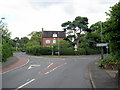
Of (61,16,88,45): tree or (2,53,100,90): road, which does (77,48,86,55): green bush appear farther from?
(2,53,100,90): road

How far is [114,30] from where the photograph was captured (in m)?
11.6

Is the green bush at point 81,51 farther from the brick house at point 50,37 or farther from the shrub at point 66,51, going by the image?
the brick house at point 50,37

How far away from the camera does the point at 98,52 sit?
216 ft

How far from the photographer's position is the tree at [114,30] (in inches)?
443

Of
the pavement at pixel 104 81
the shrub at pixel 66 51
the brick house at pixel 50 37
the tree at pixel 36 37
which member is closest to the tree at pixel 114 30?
the pavement at pixel 104 81

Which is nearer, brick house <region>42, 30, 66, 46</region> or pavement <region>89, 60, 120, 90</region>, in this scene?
pavement <region>89, 60, 120, 90</region>

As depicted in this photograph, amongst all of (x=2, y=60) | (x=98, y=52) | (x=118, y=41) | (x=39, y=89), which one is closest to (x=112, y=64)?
(x=118, y=41)

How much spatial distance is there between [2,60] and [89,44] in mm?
38203

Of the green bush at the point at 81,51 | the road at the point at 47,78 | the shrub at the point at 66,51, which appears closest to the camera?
the road at the point at 47,78

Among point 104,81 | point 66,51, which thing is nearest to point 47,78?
point 104,81

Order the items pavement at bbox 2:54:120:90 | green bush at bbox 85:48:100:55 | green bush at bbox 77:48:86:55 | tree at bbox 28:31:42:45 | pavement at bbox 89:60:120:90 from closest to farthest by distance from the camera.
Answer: pavement at bbox 89:60:120:90
pavement at bbox 2:54:120:90
green bush at bbox 77:48:86:55
green bush at bbox 85:48:100:55
tree at bbox 28:31:42:45

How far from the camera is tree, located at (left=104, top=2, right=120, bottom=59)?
36.9 ft

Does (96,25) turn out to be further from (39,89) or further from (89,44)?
(39,89)

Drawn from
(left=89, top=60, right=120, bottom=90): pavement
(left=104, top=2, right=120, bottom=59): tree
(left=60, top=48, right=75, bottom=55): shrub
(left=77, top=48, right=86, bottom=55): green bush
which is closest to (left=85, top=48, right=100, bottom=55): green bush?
(left=77, top=48, right=86, bottom=55): green bush
